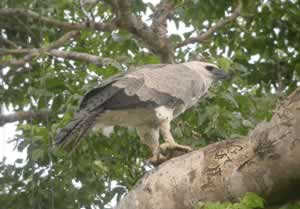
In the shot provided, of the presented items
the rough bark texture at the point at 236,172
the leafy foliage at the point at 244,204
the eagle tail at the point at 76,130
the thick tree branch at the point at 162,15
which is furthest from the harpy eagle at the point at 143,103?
the leafy foliage at the point at 244,204

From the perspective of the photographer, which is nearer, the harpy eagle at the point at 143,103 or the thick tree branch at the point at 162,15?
the harpy eagle at the point at 143,103

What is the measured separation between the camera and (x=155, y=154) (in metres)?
3.20

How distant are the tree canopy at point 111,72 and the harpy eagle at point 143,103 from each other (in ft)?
0.48

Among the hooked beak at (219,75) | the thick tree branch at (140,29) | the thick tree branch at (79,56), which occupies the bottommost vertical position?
the hooked beak at (219,75)

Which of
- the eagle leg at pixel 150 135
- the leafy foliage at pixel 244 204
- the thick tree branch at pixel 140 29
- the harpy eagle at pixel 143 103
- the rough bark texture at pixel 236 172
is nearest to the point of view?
the leafy foliage at pixel 244 204

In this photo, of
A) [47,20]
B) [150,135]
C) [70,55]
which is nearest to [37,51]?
[70,55]

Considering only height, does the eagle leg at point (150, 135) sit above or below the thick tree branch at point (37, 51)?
below

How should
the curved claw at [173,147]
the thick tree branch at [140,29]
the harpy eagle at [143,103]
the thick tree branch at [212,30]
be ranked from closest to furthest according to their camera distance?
1. the harpy eagle at [143,103]
2. the curved claw at [173,147]
3. the thick tree branch at [140,29]
4. the thick tree branch at [212,30]

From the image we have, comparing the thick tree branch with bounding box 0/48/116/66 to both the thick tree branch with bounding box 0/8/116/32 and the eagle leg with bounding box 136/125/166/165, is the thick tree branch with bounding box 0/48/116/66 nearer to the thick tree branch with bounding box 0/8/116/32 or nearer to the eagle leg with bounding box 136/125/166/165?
the thick tree branch with bounding box 0/8/116/32

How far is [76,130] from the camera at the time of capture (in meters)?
2.86

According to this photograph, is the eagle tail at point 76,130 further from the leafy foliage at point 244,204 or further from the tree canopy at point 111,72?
the leafy foliage at point 244,204

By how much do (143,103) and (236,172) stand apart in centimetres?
112

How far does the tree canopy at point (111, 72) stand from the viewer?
3443 millimetres

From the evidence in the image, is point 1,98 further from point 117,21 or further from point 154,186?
point 154,186
